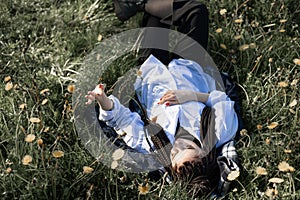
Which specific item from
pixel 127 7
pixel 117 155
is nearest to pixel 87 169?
pixel 117 155

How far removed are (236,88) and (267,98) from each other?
206mm

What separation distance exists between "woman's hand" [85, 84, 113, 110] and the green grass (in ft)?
0.41

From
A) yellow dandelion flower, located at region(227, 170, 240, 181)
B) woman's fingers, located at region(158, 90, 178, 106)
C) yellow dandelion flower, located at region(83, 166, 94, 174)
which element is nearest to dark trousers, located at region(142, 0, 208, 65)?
woman's fingers, located at region(158, 90, 178, 106)

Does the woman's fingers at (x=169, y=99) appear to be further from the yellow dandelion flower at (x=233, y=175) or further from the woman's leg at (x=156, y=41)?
the yellow dandelion flower at (x=233, y=175)

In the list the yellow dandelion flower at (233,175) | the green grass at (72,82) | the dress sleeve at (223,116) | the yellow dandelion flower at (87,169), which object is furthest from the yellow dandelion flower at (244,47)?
the yellow dandelion flower at (87,169)

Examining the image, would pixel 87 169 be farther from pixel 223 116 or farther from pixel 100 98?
pixel 223 116

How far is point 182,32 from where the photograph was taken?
9.24 feet

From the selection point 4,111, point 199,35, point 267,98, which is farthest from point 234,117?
point 4,111

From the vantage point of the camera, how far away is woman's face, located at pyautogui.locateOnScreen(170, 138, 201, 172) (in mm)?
2255

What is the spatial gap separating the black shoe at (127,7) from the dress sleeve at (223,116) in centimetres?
68

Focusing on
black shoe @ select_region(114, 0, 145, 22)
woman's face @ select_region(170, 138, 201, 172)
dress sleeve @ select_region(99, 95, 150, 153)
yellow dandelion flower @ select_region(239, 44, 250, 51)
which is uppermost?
black shoe @ select_region(114, 0, 145, 22)

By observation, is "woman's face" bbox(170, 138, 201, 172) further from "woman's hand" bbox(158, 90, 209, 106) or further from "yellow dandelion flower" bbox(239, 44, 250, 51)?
"yellow dandelion flower" bbox(239, 44, 250, 51)

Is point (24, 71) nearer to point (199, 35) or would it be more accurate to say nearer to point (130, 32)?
point (130, 32)

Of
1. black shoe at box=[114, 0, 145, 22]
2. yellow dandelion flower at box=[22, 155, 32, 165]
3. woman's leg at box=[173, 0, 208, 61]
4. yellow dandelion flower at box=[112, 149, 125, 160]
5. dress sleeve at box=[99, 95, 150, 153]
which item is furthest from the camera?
black shoe at box=[114, 0, 145, 22]
